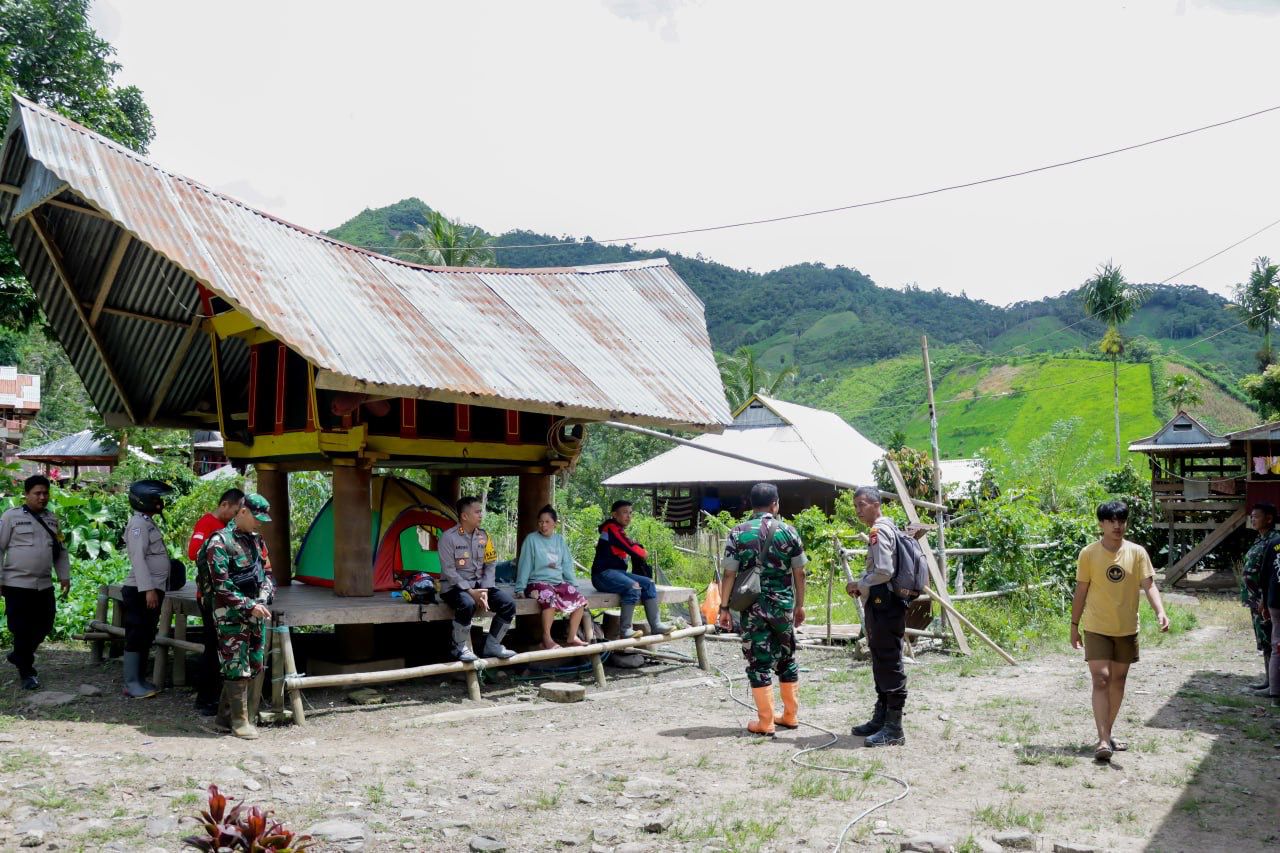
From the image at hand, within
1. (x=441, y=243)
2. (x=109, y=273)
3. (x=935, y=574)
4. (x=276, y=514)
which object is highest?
(x=441, y=243)

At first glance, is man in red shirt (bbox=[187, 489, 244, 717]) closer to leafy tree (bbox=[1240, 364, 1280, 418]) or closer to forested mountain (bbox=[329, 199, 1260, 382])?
leafy tree (bbox=[1240, 364, 1280, 418])

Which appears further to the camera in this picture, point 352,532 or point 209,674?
point 352,532

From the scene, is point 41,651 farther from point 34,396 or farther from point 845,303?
point 845,303

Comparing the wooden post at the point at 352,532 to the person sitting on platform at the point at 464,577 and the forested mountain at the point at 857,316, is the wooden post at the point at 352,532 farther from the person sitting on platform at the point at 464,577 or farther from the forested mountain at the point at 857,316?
the forested mountain at the point at 857,316

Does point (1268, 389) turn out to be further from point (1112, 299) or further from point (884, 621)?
point (884, 621)

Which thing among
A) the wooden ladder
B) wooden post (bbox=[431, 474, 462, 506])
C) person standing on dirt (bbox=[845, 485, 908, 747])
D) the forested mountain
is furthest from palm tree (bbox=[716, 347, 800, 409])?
person standing on dirt (bbox=[845, 485, 908, 747])

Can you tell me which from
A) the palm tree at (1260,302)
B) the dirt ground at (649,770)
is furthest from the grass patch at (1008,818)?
the palm tree at (1260,302)

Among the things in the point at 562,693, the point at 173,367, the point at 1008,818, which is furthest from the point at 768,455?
the point at 1008,818

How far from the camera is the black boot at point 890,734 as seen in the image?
697 centimetres

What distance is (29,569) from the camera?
8328 millimetres

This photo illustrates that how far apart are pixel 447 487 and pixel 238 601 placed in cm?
505

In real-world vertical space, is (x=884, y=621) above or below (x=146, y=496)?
below

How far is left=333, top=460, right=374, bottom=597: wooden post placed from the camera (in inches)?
356

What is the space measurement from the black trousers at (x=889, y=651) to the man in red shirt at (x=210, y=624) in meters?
4.63
